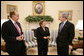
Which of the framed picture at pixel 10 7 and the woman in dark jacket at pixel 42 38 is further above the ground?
the framed picture at pixel 10 7

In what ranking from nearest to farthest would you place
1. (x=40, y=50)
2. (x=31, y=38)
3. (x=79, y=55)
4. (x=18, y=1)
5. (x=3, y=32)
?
(x=3, y=32), (x=79, y=55), (x=40, y=50), (x=31, y=38), (x=18, y=1)

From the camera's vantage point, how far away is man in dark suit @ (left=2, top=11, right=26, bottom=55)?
7.81 feet

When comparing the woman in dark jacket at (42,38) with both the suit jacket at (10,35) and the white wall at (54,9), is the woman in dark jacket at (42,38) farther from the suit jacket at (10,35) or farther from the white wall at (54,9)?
the white wall at (54,9)

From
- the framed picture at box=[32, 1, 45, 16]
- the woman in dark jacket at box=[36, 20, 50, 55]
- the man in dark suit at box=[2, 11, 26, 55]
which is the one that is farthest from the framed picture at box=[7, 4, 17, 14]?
the man in dark suit at box=[2, 11, 26, 55]

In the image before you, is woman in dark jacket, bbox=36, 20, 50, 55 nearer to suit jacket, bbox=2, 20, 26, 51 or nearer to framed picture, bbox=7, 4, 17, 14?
suit jacket, bbox=2, 20, 26, 51

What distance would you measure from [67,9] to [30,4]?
2573mm

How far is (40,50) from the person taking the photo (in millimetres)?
4047

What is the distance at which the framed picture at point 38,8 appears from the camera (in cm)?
866

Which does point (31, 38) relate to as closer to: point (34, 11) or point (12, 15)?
point (12, 15)

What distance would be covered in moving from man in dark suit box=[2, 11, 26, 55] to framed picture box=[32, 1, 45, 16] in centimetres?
626

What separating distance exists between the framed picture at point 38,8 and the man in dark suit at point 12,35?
6258mm

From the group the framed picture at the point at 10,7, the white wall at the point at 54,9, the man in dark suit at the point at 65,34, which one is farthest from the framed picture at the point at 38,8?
the man in dark suit at the point at 65,34

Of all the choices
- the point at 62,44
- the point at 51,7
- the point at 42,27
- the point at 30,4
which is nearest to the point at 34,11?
the point at 30,4

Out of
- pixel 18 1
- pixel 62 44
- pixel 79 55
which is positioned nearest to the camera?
pixel 79 55
